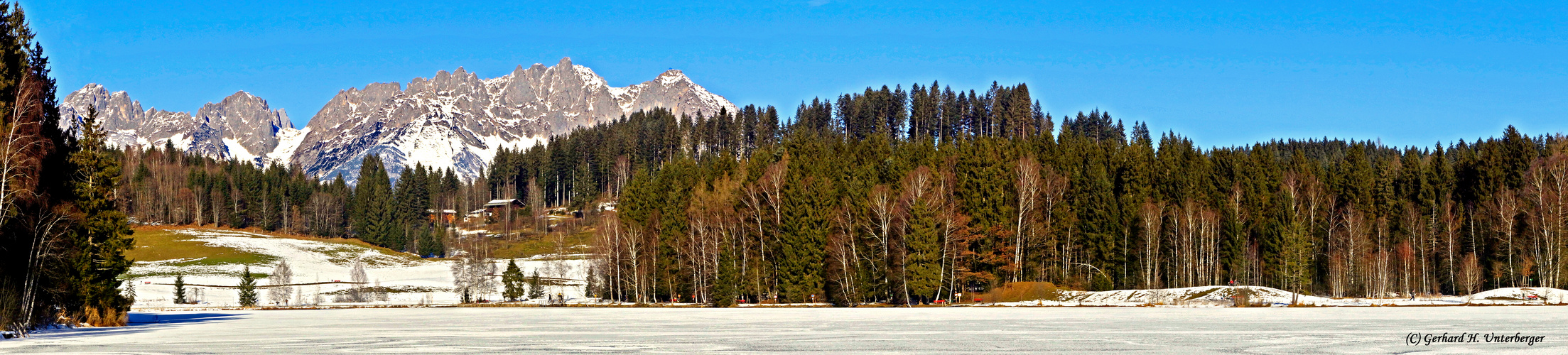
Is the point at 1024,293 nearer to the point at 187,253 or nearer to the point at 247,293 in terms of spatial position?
the point at 247,293

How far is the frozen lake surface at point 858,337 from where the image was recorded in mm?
19938

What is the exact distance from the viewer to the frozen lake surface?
65.4 ft

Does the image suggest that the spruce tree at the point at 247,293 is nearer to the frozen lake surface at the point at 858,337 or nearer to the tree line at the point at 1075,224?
the tree line at the point at 1075,224

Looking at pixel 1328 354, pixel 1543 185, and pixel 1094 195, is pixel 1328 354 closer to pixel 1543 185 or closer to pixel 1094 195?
pixel 1094 195

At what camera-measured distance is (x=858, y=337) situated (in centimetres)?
2486

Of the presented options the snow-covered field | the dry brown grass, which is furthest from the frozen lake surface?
the snow-covered field

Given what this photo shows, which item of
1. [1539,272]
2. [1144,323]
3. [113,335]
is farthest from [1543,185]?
[113,335]

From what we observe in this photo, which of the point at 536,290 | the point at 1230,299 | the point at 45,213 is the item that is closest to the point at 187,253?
the point at 536,290

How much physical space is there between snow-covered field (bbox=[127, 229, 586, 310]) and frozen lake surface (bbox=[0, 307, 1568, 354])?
195 feet

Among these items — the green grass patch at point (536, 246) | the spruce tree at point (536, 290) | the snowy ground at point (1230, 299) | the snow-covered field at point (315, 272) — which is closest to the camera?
the snowy ground at point (1230, 299)

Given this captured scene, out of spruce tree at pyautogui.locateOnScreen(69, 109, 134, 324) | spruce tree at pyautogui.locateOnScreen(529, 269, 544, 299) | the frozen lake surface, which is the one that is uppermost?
spruce tree at pyautogui.locateOnScreen(69, 109, 134, 324)

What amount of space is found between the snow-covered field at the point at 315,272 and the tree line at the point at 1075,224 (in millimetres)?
19595

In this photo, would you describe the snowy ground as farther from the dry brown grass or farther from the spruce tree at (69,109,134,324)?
the spruce tree at (69,109,134,324)

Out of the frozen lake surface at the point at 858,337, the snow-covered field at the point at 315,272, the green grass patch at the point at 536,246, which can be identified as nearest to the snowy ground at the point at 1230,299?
the frozen lake surface at the point at 858,337
